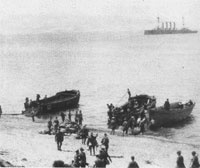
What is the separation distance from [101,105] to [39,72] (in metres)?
40.2

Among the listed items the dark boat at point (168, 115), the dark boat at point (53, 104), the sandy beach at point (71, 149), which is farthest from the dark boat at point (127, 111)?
the dark boat at point (53, 104)

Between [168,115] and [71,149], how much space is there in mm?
11932

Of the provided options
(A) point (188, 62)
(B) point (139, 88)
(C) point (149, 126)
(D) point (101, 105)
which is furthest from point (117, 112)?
(A) point (188, 62)

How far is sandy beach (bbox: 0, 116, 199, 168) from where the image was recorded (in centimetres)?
1884

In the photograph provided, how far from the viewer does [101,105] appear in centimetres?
4472

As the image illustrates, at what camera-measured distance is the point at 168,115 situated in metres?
31.2

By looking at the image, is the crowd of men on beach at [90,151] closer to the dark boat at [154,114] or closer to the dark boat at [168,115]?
the dark boat at [154,114]

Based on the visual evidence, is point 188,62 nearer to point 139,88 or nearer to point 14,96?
point 139,88

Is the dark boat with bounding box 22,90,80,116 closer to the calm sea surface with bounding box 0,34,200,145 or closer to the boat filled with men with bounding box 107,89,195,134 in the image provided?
the calm sea surface with bounding box 0,34,200,145

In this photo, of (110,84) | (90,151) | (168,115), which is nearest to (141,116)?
(168,115)

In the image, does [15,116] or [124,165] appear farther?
[15,116]

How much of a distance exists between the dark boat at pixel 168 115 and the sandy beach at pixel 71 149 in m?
2.78

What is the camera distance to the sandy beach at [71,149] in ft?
61.8

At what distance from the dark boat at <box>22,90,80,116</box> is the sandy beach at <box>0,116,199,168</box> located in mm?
6097
